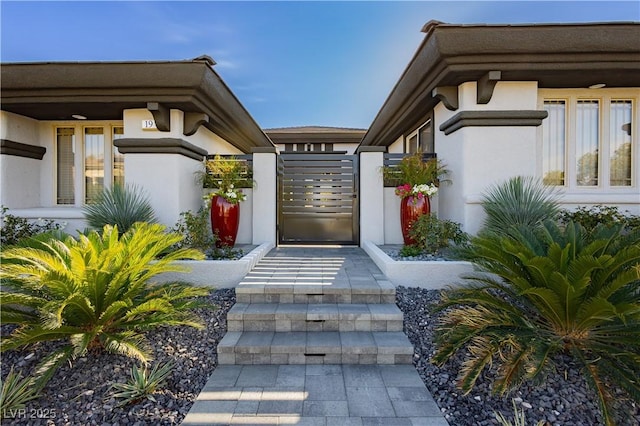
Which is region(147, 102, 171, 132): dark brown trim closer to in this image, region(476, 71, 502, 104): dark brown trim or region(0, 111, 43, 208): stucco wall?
region(0, 111, 43, 208): stucco wall

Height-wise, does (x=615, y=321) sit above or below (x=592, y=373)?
above

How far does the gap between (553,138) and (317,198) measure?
4735 mm

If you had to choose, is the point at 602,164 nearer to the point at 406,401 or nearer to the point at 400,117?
the point at 400,117

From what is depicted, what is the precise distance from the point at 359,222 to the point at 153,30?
850 cm

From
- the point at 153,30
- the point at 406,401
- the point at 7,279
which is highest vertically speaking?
the point at 153,30

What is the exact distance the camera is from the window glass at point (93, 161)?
7.59 meters

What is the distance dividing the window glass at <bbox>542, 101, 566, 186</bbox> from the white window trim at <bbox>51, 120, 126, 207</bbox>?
8896 mm

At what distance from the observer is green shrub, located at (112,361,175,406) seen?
2.73 metres

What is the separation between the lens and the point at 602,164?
6.14 m

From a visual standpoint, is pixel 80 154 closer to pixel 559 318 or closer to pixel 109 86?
pixel 109 86

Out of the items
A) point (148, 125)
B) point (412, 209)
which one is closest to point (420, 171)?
point (412, 209)

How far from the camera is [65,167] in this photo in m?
7.72

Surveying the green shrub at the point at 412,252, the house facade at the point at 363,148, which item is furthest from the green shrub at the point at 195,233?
the green shrub at the point at 412,252

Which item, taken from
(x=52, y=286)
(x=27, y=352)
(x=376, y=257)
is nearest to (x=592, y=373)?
(x=376, y=257)
